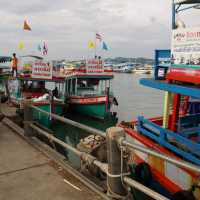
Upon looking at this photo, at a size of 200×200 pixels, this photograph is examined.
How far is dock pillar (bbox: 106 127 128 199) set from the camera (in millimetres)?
3213

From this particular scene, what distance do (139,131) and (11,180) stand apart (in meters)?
4.29

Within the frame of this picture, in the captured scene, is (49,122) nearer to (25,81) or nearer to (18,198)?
(25,81)

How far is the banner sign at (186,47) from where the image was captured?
547 centimetres

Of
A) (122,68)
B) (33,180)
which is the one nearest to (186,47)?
(33,180)

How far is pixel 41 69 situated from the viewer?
17766 mm

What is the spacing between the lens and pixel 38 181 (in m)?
4.34

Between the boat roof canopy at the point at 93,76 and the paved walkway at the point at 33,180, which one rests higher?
the boat roof canopy at the point at 93,76

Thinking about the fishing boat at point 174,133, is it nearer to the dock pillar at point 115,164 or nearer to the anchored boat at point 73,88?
the dock pillar at point 115,164

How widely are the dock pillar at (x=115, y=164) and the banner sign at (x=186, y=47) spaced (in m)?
2.93

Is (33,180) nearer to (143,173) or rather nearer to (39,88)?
(143,173)

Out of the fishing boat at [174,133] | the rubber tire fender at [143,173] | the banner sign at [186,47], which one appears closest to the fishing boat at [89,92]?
the fishing boat at [174,133]

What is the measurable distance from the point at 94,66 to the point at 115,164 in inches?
725

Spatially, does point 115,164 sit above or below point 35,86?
above

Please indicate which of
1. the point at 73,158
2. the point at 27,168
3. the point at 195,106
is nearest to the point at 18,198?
the point at 27,168
